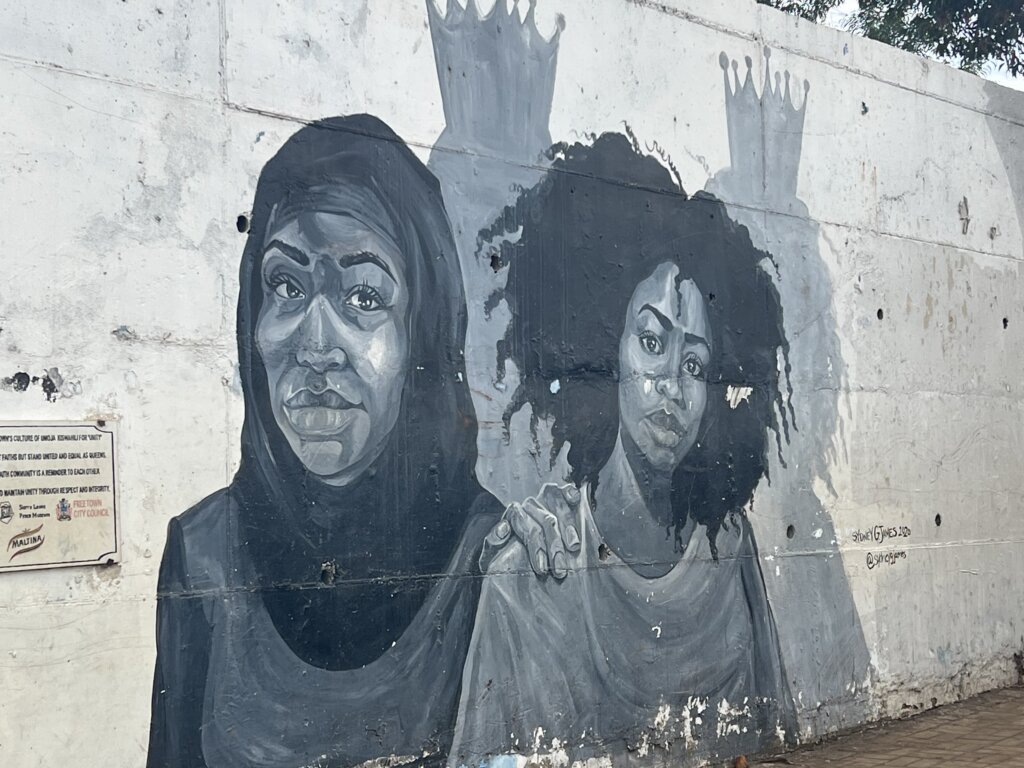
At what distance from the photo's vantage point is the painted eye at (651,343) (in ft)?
23.7

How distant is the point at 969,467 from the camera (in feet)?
30.7

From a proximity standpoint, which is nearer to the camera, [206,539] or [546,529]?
[206,539]

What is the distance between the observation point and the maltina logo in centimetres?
464

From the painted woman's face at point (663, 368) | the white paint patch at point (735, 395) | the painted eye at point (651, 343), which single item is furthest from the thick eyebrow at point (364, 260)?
the white paint patch at point (735, 395)

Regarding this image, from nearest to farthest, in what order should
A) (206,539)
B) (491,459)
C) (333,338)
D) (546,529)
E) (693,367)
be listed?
(206,539) → (333,338) → (491,459) → (546,529) → (693,367)

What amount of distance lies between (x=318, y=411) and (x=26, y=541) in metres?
1.35

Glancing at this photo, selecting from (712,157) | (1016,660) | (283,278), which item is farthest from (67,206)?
(1016,660)

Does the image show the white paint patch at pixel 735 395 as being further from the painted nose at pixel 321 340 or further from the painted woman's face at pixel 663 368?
the painted nose at pixel 321 340

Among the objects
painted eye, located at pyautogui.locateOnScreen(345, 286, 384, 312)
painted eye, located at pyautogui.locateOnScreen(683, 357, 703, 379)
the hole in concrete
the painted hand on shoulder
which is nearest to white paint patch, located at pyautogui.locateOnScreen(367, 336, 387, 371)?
painted eye, located at pyautogui.locateOnScreen(345, 286, 384, 312)

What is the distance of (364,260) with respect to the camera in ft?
19.4

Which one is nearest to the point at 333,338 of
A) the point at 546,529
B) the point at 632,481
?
the point at 546,529

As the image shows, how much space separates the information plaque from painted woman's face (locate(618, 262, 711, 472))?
9.55ft

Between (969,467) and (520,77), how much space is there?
4515 millimetres

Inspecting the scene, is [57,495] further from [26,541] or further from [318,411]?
[318,411]
